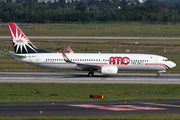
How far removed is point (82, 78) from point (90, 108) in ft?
70.8

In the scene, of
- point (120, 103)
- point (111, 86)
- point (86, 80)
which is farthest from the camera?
point (86, 80)

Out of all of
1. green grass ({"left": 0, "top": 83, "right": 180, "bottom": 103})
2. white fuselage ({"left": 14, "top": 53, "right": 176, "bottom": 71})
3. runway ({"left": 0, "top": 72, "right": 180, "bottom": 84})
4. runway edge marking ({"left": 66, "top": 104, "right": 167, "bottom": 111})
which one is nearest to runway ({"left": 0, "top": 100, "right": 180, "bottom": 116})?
runway edge marking ({"left": 66, "top": 104, "right": 167, "bottom": 111})

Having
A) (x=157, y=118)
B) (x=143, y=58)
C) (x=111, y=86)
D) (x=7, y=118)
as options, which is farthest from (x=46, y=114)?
(x=143, y=58)

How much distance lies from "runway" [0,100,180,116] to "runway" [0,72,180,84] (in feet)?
51.3

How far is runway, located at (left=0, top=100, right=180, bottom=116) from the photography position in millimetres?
24578

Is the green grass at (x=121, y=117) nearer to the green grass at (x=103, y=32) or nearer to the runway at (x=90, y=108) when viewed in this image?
the runway at (x=90, y=108)

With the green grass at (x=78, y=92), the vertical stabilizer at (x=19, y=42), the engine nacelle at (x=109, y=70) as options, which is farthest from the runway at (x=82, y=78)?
the vertical stabilizer at (x=19, y=42)

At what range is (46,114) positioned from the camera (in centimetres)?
2391

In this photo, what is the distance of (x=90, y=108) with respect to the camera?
26.1m

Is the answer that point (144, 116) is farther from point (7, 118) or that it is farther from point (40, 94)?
point (40, 94)

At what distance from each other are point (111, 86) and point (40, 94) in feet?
34.8

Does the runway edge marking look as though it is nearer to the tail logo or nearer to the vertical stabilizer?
the vertical stabilizer

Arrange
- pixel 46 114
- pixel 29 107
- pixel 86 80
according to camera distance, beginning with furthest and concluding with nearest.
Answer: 1. pixel 86 80
2. pixel 29 107
3. pixel 46 114

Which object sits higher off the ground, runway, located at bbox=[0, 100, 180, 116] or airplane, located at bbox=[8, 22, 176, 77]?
airplane, located at bbox=[8, 22, 176, 77]
